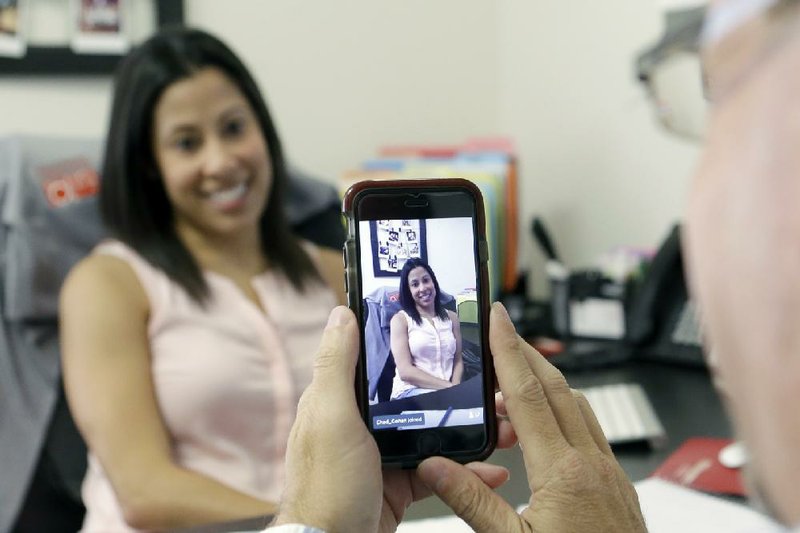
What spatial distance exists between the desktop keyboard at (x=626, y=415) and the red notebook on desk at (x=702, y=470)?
39mm

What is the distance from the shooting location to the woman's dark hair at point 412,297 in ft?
2.30

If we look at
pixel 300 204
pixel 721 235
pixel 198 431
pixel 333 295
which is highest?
pixel 721 235

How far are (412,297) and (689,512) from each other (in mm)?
375

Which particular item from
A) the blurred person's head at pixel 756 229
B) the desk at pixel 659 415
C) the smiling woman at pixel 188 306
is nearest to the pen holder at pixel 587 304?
the desk at pixel 659 415

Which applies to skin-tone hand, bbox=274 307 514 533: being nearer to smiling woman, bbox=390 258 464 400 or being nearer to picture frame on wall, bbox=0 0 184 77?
smiling woman, bbox=390 258 464 400

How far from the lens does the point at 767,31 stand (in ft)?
1.03

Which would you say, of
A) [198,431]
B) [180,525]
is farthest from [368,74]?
[180,525]

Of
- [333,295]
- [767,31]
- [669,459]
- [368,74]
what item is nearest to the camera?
[767,31]

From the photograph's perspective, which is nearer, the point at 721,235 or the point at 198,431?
the point at 721,235

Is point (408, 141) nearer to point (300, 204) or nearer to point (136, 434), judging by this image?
point (300, 204)

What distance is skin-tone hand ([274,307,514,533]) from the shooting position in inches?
24.4

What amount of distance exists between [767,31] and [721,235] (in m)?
0.08

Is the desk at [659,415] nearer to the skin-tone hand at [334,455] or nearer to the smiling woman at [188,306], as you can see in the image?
the skin-tone hand at [334,455]

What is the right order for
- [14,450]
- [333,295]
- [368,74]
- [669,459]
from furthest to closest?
[368,74], [333,295], [14,450], [669,459]
